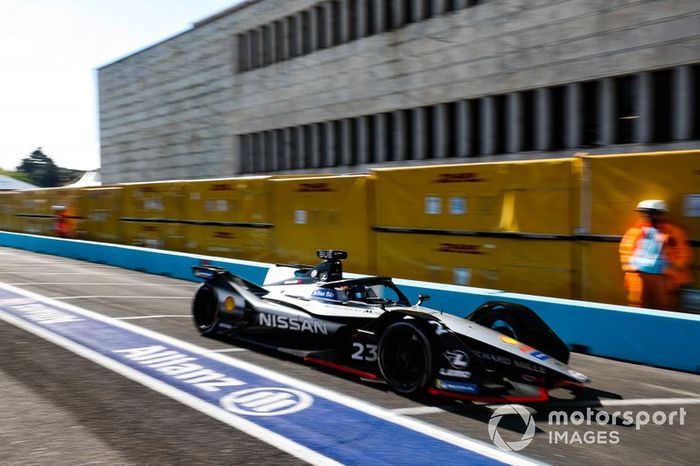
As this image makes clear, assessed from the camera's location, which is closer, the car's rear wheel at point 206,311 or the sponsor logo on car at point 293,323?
the sponsor logo on car at point 293,323

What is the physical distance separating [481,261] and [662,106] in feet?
41.9

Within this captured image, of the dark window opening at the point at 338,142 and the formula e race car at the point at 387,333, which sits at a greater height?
the dark window opening at the point at 338,142

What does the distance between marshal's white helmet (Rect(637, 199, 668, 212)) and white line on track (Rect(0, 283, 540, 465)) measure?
446 cm

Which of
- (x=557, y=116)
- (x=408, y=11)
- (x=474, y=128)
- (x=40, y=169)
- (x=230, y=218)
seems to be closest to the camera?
(x=230, y=218)

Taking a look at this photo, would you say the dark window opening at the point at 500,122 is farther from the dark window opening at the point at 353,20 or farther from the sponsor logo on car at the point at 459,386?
the sponsor logo on car at the point at 459,386

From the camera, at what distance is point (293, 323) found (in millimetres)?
6992

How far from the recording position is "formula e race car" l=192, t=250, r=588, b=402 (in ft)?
18.0

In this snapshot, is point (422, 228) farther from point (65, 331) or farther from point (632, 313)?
point (65, 331)

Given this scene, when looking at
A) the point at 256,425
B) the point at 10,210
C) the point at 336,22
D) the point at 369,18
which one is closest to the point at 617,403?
the point at 256,425

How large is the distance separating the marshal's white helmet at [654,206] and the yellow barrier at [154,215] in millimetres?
11578

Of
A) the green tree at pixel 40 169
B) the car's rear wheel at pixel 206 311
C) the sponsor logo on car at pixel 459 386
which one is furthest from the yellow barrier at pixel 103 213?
the green tree at pixel 40 169

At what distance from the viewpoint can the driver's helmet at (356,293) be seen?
6.84 meters

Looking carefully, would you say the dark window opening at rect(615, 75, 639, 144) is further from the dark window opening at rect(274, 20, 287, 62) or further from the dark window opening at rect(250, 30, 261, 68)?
the dark window opening at rect(250, 30, 261, 68)

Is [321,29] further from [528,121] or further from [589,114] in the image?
[589,114]
